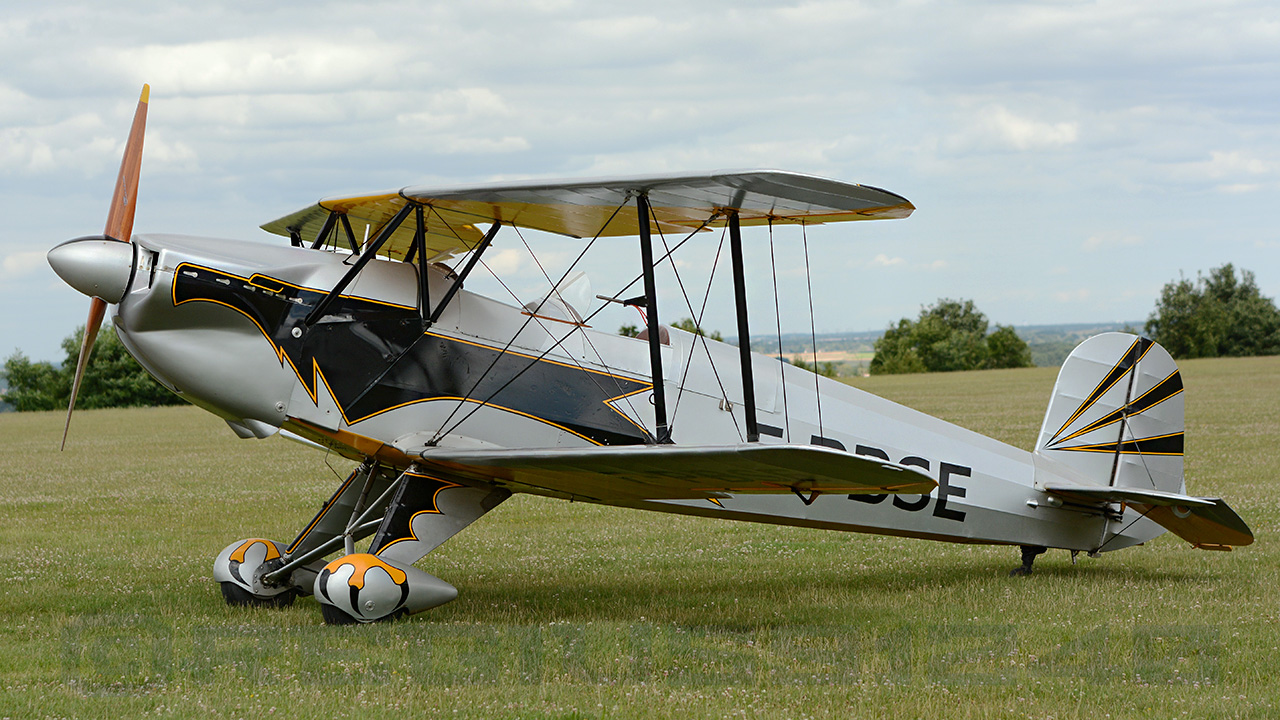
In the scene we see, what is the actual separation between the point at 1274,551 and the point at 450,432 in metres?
7.48

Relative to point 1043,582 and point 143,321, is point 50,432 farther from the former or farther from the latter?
point 1043,582

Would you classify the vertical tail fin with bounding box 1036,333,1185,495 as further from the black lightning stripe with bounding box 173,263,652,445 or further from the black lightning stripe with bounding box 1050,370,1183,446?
the black lightning stripe with bounding box 173,263,652,445

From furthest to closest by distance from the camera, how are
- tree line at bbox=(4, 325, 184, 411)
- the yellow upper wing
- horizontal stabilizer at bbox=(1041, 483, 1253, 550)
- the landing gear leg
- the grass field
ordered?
1. tree line at bbox=(4, 325, 184, 411)
2. the landing gear leg
3. horizontal stabilizer at bbox=(1041, 483, 1253, 550)
4. the yellow upper wing
5. the grass field

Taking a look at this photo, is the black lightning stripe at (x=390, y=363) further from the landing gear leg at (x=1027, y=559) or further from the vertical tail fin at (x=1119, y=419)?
the vertical tail fin at (x=1119, y=419)

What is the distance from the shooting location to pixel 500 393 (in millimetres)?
7520

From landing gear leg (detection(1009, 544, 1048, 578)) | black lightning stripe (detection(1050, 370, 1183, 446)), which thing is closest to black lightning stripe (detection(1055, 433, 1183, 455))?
black lightning stripe (detection(1050, 370, 1183, 446))

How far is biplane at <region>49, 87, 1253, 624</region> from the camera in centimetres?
684

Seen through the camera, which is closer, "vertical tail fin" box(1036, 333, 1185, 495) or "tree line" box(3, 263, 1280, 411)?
"vertical tail fin" box(1036, 333, 1185, 495)

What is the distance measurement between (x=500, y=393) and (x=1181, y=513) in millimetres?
5395

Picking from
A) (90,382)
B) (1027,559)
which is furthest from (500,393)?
(90,382)

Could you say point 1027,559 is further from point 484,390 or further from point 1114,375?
point 484,390

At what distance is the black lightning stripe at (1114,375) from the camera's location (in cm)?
945

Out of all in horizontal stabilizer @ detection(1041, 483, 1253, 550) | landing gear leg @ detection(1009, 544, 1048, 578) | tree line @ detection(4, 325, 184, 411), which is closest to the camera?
horizontal stabilizer @ detection(1041, 483, 1253, 550)

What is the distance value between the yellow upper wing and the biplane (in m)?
0.03
